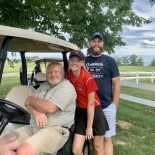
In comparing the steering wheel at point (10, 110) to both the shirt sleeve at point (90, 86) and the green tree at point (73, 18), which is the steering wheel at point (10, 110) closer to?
the shirt sleeve at point (90, 86)

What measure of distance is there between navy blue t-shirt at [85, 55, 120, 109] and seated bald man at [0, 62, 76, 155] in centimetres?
58

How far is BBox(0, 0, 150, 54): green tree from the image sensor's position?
5.07 meters

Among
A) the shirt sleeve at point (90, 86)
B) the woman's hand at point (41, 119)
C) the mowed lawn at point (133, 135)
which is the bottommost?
the mowed lawn at point (133, 135)

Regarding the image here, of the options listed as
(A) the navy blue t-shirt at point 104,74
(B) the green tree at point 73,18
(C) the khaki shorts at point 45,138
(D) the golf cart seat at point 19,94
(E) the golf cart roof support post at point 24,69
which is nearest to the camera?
(C) the khaki shorts at point 45,138

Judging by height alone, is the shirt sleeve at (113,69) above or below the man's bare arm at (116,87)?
above

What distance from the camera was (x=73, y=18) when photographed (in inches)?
229

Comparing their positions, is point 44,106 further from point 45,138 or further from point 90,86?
point 90,86

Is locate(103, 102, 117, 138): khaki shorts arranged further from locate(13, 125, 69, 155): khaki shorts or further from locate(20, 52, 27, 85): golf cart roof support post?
locate(20, 52, 27, 85): golf cart roof support post

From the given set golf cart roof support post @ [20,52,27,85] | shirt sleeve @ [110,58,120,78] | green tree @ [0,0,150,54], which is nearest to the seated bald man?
shirt sleeve @ [110,58,120,78]

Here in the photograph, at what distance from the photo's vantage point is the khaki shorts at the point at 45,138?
Answer: 5.89 ft

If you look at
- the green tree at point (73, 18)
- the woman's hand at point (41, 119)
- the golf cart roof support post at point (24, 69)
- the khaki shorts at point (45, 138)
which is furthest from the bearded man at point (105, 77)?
the green tree at point (73, 18)

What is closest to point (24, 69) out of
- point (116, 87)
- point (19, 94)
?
point (19, 94)

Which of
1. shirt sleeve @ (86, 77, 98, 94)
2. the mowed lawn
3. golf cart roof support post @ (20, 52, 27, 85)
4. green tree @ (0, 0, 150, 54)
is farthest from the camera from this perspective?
green tree @ (0, 0, 150, 54)

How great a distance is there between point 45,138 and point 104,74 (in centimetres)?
114
